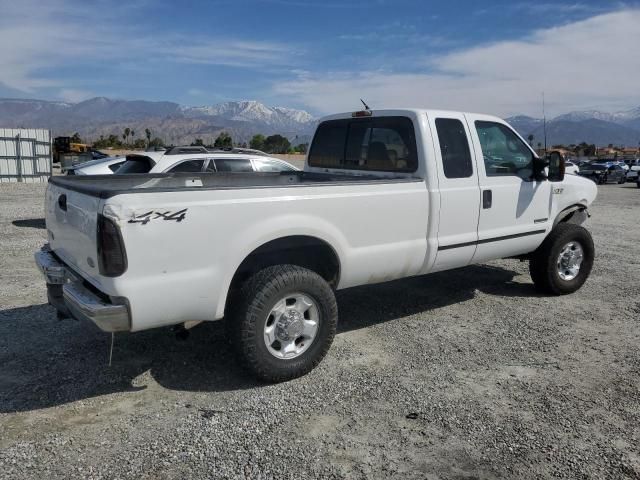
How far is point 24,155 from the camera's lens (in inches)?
953

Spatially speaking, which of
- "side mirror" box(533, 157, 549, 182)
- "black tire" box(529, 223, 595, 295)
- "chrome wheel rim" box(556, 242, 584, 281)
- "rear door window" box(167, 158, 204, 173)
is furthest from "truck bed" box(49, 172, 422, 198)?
"rear door window" box(167, 158, 204, 173)

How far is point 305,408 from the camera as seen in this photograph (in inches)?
141

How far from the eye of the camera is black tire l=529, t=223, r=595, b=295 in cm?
594

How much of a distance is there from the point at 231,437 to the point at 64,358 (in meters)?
1.89

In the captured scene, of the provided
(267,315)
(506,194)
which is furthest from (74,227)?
(506,194)

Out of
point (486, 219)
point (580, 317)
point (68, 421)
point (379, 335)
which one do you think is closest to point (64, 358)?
point (68, 421)

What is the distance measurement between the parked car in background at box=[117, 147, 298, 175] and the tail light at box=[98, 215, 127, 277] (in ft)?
16.8

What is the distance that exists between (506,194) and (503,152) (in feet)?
1.52

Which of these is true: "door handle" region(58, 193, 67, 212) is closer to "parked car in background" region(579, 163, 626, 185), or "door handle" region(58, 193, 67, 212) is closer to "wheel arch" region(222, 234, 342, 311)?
"wheel arch" region(222, 234, 342, 311)

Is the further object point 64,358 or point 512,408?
point 64,358

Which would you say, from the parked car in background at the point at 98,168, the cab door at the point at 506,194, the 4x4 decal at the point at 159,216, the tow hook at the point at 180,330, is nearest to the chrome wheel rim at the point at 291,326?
the tow hook at the point at 180,330

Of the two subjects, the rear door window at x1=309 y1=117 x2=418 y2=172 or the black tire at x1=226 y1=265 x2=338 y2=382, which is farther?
the rear door window at x1=309 y1=117 x2=418 y2=172

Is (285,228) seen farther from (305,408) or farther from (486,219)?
(486,219)

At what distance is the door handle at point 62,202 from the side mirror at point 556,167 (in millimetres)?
4620
